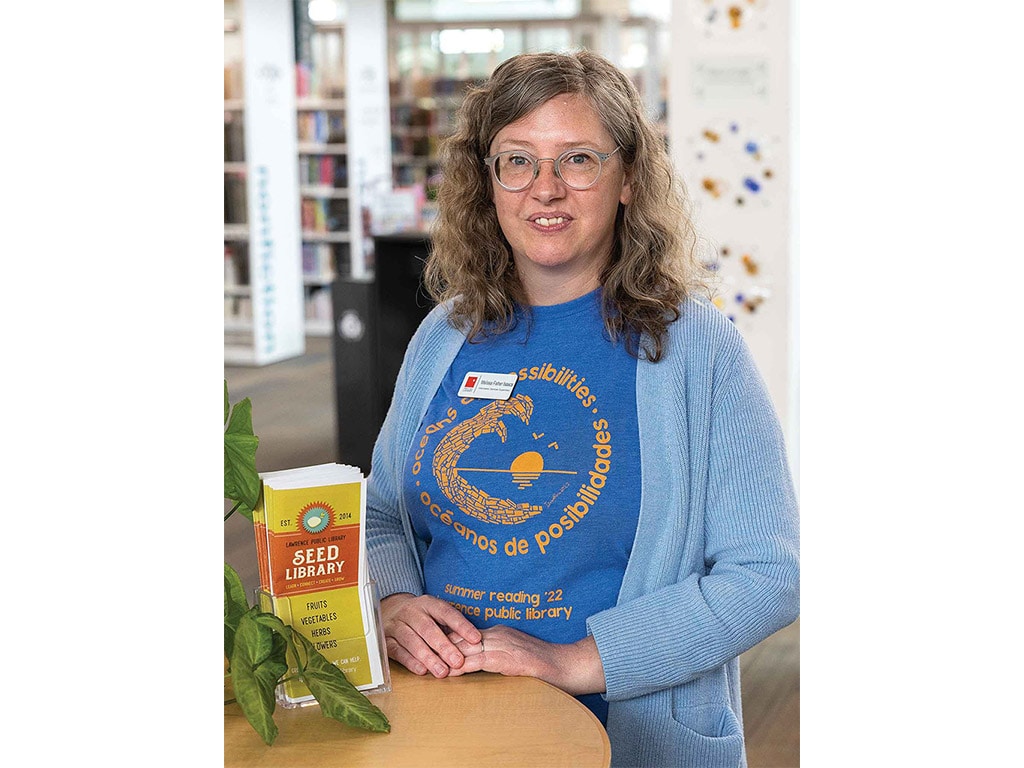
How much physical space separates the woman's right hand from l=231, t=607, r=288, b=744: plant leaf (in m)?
0.27

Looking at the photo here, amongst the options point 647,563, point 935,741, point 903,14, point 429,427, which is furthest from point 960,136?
point 429,427

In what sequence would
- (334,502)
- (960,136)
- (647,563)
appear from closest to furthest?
(960,136) → (334,502) → (647,563)

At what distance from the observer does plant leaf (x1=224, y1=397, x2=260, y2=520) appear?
113 cm

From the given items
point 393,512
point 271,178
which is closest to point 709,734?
point 393,512

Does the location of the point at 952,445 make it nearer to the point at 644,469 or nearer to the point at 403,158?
the point at 644,469

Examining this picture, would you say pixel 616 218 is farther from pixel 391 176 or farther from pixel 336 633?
pixel 391 176

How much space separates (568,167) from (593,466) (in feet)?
1.31

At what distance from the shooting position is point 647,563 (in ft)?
4.73

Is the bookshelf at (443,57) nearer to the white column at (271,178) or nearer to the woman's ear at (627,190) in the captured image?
the white column at (271,178)

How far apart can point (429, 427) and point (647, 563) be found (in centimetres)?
36

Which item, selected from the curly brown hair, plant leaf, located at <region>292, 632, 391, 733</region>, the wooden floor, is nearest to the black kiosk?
the wooden floor

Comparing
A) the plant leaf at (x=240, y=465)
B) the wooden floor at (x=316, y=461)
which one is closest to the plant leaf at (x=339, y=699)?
the plant leaf at (x=240, y=465)

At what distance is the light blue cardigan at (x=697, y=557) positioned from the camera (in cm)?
139

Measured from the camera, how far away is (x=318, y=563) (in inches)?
46.6
